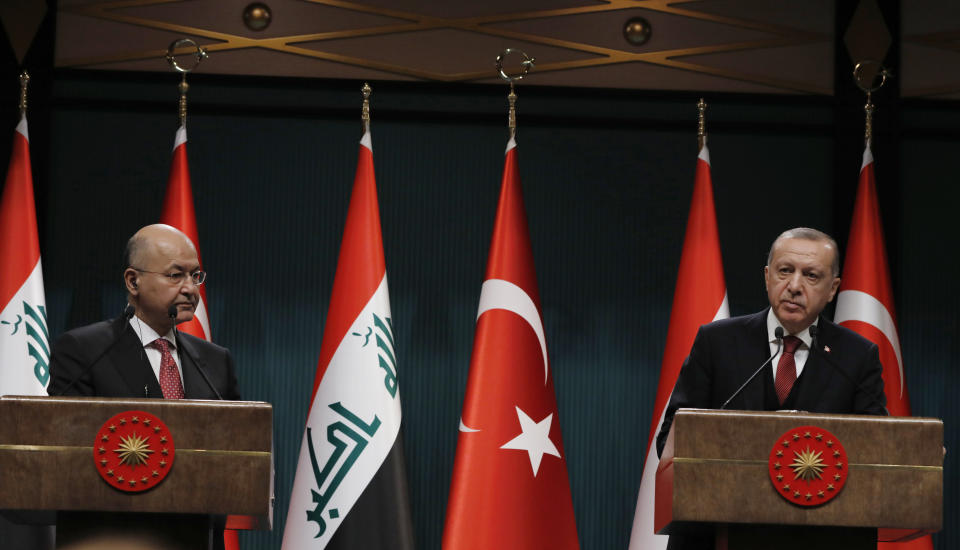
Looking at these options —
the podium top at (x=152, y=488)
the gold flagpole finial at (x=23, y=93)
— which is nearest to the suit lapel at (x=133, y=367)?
the podium top at (x=152, y=488)

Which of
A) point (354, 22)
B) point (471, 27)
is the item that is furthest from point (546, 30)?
point (354, 22)

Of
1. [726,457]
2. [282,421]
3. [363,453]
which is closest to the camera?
[726,457]

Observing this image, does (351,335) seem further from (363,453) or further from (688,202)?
(688,202)

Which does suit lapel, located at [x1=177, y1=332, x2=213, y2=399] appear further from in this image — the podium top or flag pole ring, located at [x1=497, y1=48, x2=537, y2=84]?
flag pole ring, located at [x1=497, y1=48, x2=537, y2=84]

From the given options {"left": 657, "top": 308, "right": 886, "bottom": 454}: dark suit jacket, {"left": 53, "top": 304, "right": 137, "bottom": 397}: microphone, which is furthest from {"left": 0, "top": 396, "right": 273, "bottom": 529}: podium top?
{"left": 657, "top": 308, "right": 886, "bottom": 454}: dark suit jacket

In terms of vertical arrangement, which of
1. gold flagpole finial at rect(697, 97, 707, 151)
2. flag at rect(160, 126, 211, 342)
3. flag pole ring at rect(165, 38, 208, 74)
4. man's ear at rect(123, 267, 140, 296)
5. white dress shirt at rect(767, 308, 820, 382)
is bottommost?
white dress shirt at rect(767, 308, 820, 382)

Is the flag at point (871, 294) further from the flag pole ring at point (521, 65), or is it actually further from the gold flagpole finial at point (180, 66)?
the gold flagpole finial at point (180, 66)

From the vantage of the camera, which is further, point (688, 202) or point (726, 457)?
point (688, 202)

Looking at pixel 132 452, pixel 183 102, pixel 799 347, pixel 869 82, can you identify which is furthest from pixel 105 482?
pixel 869 82

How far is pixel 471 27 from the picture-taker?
5.61 metres

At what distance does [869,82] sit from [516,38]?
1.52m

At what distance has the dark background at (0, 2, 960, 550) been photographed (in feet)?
17.7

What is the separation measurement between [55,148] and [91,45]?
0.47 metres

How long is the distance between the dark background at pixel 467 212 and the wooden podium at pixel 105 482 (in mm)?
2731
